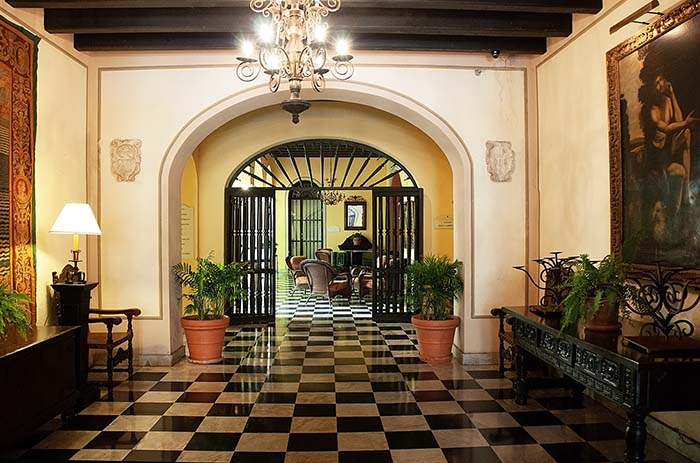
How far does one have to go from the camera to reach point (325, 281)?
12.4m

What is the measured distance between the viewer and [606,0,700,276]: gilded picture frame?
3750 millimetres

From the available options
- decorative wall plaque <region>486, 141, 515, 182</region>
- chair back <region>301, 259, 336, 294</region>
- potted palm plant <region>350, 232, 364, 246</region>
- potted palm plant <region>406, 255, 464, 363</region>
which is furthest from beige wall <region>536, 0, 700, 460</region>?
potted palm plant <region>350, 232, 364, 246</region>

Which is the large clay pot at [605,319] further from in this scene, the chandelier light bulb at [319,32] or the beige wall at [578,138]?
the chandelier light bulb at [319,32]

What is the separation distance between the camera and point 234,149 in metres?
9.48

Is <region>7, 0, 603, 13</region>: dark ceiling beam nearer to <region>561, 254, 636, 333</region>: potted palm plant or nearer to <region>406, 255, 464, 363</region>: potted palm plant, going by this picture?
<region>561, 254, 636, 333</region>: potted palm plant

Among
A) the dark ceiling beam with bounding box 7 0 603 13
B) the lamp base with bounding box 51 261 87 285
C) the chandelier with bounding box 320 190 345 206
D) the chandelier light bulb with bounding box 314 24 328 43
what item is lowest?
the lamp base with bounding box 51 261 87 285

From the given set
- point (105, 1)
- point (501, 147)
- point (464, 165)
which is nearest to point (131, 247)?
point (105, 1)

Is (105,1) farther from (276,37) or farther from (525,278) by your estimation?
(525,278)

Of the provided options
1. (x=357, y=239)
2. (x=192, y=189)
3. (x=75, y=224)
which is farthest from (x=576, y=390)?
(x=357, y=239)

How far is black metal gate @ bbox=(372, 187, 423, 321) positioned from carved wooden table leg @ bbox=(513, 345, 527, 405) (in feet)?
15.0

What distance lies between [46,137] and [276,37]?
267 cm

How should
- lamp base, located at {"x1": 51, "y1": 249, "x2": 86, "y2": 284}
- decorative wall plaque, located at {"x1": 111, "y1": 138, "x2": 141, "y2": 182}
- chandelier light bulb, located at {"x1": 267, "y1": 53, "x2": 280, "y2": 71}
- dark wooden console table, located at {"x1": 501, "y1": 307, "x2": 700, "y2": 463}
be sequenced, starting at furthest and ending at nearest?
decorative wall plaque, located at {"x1": 111, "y1": 138, "x2": 141, "y2": 182}, lamp base, located at {"x1": 51, "y1": 249, "x2": 86, "y2": 284}, chandelier light bulb, located at {"x1": 267, "y1": 53, "x2": 280, "y2": 71}, dark wooden console table, located at {"x1": 501, "y1": 307, "x2": 700, "y2": 463}

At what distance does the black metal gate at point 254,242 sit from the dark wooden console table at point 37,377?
4.78 metres

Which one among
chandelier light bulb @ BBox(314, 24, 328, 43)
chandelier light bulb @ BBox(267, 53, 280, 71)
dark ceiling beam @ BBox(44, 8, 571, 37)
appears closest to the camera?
chandelier light bulb @ BBox(314, 24, 328, 43)
